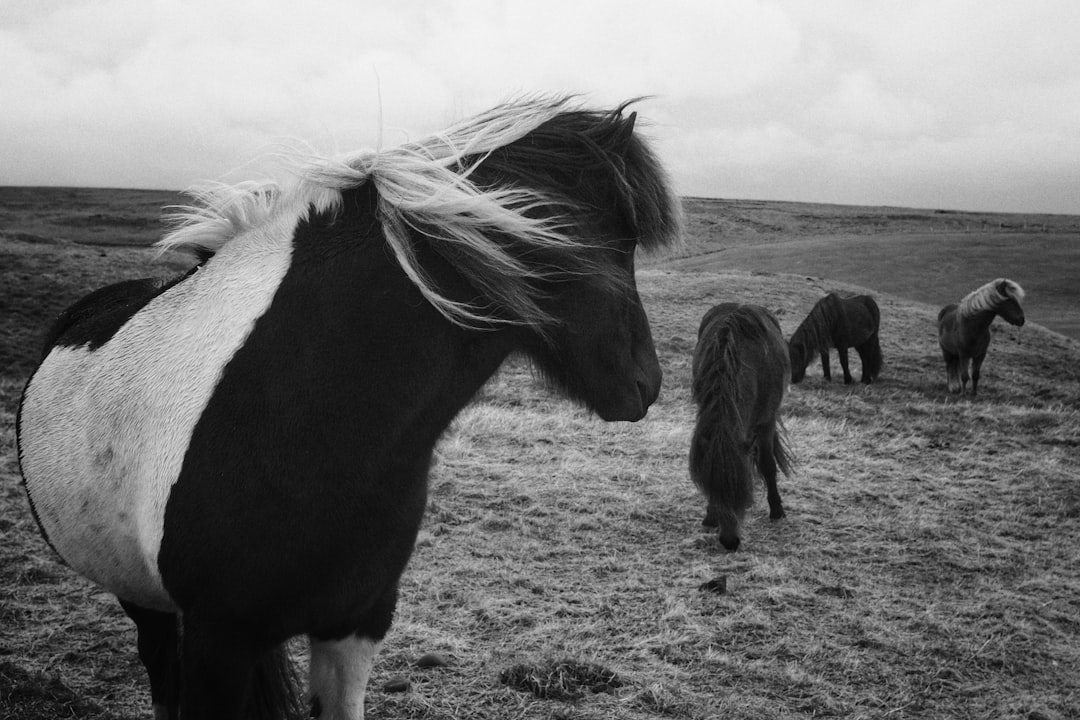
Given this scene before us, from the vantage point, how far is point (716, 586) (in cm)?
469

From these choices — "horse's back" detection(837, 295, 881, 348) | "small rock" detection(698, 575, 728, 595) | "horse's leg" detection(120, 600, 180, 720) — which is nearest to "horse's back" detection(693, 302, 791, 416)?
"small rock" detection(698, 575, 728, 595)

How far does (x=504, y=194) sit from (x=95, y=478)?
1.44 metres

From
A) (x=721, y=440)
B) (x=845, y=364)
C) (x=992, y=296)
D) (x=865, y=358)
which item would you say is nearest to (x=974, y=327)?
(x=992, y=296)

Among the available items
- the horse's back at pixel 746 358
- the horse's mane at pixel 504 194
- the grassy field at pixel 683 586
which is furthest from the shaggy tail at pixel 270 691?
the horse's back at pixel 746 358

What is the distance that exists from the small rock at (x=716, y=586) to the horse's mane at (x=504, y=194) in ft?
11.2

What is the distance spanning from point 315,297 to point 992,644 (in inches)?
173

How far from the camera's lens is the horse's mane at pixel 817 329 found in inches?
492

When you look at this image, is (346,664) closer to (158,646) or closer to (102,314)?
(158,646)

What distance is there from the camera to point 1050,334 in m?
19.7

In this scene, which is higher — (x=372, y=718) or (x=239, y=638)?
(x=239, y=638)

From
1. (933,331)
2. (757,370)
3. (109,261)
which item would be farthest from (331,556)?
(933,331)

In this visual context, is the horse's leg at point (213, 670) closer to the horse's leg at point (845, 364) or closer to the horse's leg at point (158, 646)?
the horse's leg at point (158, 646)

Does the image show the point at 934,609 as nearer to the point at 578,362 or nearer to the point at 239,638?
the point at 578,362

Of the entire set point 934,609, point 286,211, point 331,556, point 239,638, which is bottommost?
point 934,609
